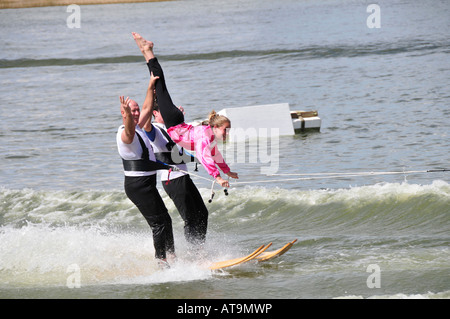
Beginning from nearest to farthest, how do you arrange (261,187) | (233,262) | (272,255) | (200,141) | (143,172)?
(143,172)
(200,141)
(233,262)
(272,255)
(261,187)

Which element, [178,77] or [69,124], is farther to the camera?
[178,77]

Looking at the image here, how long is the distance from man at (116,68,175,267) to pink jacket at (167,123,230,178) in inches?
14.1

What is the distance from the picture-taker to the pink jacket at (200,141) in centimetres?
727

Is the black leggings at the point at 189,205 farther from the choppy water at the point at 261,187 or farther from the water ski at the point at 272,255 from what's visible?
the water ski at the point at 272,255

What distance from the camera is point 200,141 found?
7301 millimetres

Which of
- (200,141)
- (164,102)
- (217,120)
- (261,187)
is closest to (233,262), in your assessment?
(200,141)

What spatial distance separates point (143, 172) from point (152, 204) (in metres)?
0.35

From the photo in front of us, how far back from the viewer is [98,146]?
57.3 feet

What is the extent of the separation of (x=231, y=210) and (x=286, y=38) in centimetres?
3825

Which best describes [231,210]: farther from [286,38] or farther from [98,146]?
[286,38]

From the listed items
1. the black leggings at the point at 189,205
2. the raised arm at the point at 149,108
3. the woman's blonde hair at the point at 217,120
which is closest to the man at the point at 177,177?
the black leggings at the point at 189,205

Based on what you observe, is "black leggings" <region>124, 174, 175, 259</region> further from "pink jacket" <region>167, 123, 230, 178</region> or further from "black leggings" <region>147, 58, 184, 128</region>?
"black leggings" <region>147, 58, 184, 128</region>

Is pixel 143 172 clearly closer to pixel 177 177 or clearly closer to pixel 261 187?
pixel 177 177
